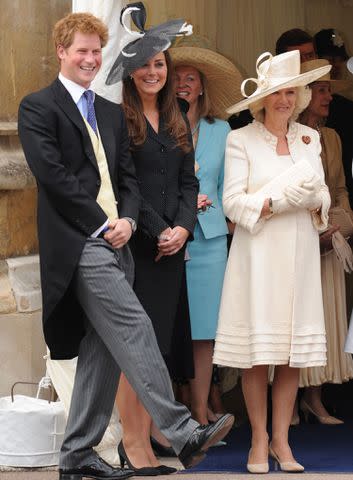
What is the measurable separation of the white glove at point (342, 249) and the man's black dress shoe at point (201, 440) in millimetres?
2024

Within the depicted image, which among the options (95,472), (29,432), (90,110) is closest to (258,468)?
(95,472)

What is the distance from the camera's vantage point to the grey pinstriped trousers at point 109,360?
20.4 feet

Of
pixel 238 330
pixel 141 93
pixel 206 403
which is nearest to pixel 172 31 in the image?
pixel 141 93

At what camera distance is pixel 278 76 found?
284 inches

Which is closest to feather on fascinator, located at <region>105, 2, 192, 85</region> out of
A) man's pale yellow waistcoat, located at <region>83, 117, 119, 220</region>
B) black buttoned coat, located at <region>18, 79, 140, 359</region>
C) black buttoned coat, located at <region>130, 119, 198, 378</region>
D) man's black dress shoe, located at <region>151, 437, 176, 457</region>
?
black buttoned coat, located at <region>130, 119, 198, 378</region>

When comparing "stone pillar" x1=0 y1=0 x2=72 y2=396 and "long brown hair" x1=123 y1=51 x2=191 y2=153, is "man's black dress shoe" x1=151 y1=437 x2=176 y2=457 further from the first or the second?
"long brown hair" x1=123 y1=51 x2=191 y2=153

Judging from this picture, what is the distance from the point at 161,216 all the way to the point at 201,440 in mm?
1274

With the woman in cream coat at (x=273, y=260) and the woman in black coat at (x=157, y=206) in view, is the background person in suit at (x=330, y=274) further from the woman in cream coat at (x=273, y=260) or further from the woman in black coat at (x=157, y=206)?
the woman in black coat at (x=157, y=206)

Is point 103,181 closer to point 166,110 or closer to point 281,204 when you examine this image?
point 166,110

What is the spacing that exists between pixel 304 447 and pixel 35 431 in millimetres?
1450

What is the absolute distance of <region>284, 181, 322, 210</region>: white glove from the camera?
22.9ft

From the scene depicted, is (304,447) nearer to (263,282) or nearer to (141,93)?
(263,282)

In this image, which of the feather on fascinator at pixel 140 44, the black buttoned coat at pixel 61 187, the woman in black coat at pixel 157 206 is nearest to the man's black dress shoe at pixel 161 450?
the woman in black coat at pixel 157 206

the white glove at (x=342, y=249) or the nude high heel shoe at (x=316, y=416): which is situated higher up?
the white glove at (x=342, y=249)
